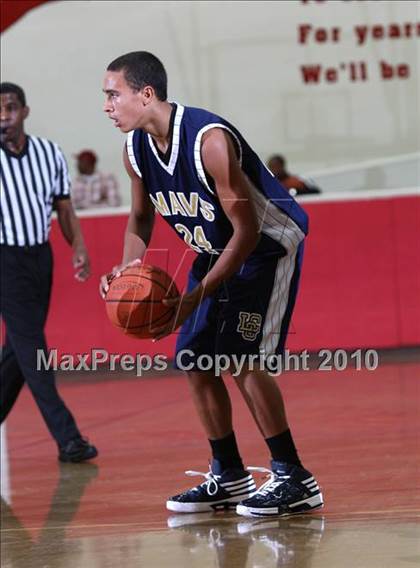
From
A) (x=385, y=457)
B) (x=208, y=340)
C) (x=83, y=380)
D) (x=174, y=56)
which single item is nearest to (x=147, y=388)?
(x=83, y=380)

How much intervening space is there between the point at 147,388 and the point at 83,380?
0.68 m

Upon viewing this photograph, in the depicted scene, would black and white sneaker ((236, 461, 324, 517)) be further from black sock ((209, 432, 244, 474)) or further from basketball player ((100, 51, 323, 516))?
black sock ((209, 432, 244, 474))

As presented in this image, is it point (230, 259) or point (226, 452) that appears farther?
point (226, 452)

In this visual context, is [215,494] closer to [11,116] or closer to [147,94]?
[147,94]

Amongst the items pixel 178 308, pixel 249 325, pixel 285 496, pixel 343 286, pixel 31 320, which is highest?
pixel 178 308

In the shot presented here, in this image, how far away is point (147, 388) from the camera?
796 cm

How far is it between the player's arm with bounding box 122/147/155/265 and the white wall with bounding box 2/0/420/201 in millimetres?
8422

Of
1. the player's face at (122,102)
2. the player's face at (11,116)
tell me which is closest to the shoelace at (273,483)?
the player's face at (122,102)

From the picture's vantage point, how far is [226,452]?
4684mm

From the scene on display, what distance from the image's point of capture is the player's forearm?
13.5ft

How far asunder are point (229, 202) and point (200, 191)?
0.16m

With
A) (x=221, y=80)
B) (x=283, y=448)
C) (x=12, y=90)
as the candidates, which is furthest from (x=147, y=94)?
(x=221, y=80)

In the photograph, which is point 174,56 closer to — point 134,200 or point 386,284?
point 386,284

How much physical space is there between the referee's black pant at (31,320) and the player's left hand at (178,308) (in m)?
1.97
